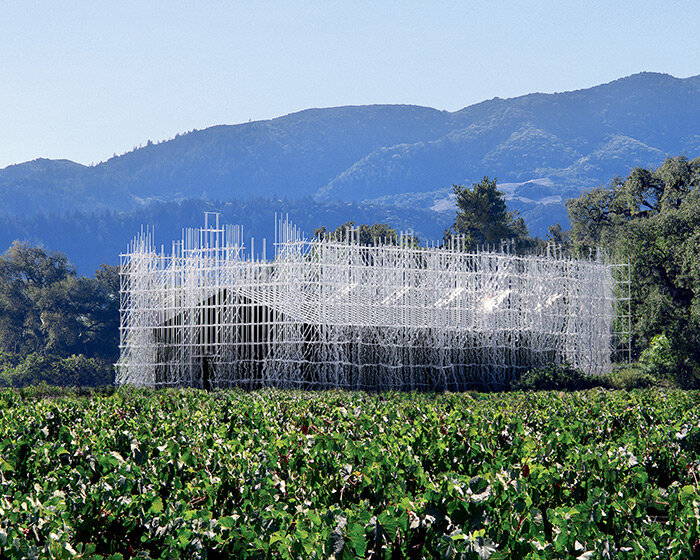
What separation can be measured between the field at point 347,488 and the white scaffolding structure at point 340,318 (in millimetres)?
21172

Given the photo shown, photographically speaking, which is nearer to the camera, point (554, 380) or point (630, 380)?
point (554, 380)

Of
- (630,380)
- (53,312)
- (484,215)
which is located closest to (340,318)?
(630,380)

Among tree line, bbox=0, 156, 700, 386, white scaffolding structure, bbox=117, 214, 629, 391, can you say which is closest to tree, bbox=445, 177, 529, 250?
tree line, bbox=0, 156, 700, 386

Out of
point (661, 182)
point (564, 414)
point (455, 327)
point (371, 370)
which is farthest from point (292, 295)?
point (661, 182)

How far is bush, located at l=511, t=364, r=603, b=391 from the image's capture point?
125 ft

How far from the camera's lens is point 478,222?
76.2 metres

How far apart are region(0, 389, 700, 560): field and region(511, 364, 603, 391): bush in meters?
22.6

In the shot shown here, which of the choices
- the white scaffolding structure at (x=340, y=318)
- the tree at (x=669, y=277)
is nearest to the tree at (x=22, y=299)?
the white scaffolding structure at (x=340, y=318)

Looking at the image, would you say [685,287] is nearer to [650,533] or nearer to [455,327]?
[455,327]

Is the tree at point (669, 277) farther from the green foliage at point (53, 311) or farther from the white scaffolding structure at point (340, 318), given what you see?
the green foliage at point (53, 311)

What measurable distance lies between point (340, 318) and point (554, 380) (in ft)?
30.8

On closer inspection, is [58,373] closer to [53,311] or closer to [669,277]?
[53,311]

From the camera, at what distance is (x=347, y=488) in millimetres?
9078

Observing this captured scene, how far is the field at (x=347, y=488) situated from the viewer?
21.5 feet
